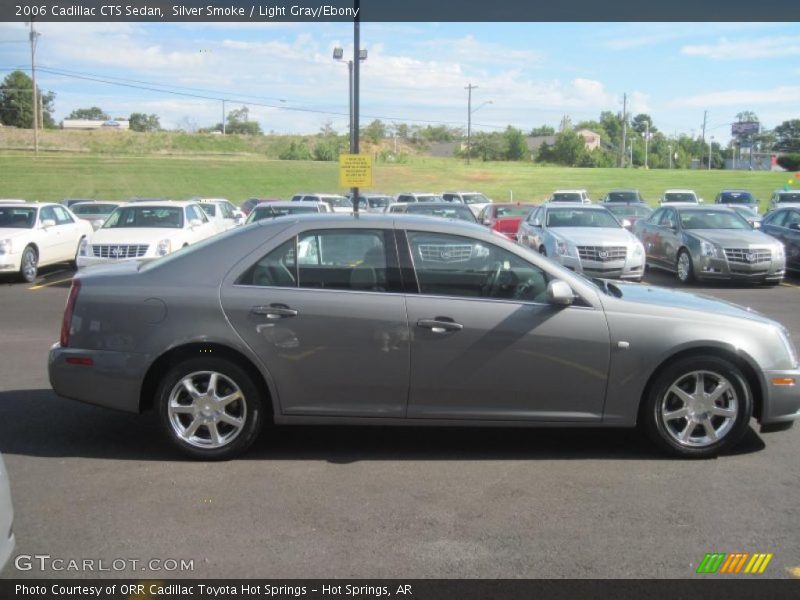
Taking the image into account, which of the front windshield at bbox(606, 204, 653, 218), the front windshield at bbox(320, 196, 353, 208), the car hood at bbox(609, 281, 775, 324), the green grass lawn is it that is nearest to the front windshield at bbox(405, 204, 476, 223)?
the front windshield at bbox(320, 196, 353, 208)

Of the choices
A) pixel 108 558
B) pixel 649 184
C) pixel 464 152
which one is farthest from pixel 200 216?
pixel 464 152

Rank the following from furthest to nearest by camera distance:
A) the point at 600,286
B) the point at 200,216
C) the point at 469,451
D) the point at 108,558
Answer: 1. the point at 200,216
2. the point at 600,286
3. the point at 469,451
4. the point at 108,558

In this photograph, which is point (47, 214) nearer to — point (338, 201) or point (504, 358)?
point (504, 358)

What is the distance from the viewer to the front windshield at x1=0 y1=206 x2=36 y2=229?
15.9 meters

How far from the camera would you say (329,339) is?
5.07 m

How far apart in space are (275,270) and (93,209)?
24.3m

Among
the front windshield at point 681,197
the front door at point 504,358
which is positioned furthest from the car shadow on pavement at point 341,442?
the front windshield at point 681,197

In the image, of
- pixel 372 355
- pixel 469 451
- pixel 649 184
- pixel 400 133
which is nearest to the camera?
pixel 372 355

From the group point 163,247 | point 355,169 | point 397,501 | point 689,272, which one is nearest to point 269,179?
point 355,169

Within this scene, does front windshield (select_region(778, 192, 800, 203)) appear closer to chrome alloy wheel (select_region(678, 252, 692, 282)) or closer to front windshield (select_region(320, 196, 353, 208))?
front windshield (select_region(320, 196, 353, 208))

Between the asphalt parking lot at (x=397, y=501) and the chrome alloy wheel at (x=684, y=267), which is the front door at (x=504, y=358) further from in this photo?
the chrome alloy wheel at (x=684, y=267)

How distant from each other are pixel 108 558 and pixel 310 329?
1833 mm
